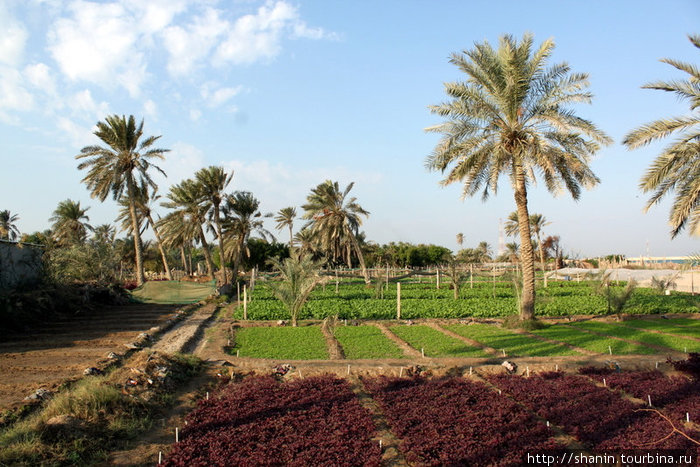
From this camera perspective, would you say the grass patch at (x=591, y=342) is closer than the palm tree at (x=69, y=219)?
Yes

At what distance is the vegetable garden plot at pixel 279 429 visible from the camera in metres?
5.44

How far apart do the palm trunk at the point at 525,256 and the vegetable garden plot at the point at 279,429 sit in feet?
29.4

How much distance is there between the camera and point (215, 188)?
3350 cm

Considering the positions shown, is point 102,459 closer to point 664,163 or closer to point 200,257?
point 664,163

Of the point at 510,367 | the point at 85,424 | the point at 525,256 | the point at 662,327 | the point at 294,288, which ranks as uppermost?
the point at 525,256

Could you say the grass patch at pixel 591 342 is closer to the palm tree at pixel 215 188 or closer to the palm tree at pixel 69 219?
the palm tree at pixel 215 188

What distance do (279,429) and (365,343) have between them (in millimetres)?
6552

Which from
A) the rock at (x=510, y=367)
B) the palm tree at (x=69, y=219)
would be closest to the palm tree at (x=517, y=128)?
the rock at (x=510, y=367)

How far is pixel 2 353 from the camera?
11594mm

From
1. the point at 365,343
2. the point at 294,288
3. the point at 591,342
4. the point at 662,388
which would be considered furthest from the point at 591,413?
the point at 294,288

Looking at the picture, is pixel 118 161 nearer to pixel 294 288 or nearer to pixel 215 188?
pixel 215 188

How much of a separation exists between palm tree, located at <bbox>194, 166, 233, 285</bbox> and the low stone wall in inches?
530

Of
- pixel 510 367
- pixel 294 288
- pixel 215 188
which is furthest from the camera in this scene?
pixel 215 188

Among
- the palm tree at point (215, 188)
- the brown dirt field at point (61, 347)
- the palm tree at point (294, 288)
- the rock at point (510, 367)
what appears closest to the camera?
the brown dirt field at point (61, 347)
